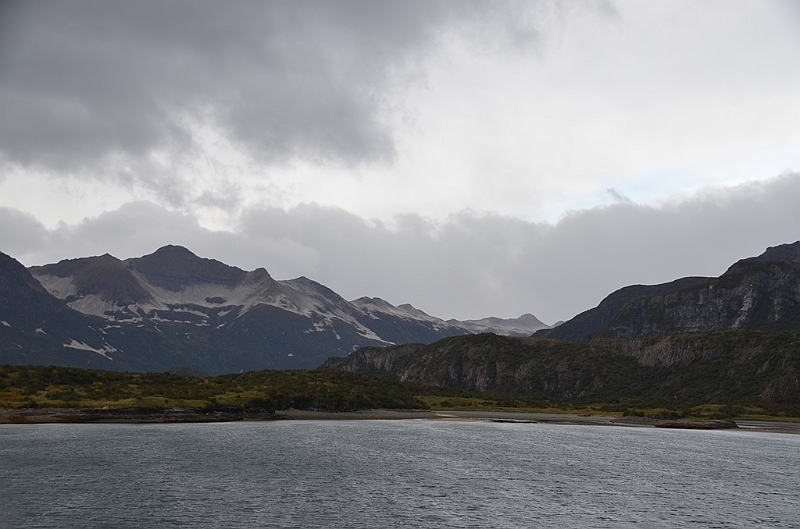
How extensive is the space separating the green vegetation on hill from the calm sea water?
24901 millimetres

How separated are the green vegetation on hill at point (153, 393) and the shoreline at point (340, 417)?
120 inches

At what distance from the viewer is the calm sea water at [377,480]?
2057 inches

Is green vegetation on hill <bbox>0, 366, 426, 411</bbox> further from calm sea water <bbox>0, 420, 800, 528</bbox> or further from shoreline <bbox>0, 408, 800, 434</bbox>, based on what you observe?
calm sea water <bbox>0, 420, 800, 528</bbox>

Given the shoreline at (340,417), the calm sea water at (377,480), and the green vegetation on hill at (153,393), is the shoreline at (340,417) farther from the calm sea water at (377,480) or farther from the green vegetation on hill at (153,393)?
the calm sea water at (377,480)

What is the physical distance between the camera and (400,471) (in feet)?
253

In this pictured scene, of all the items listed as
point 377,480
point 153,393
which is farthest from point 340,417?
point 377,480

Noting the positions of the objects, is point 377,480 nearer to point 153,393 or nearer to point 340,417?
point 340,417

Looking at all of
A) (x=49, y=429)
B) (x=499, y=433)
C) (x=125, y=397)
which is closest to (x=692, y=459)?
(x=499, y=433)

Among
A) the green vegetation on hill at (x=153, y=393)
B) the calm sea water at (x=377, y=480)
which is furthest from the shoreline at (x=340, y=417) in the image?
the calm sea water at (x=377, y=480)

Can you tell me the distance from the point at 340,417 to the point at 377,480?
340ft

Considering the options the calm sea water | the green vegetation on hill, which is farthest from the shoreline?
the calm sea water

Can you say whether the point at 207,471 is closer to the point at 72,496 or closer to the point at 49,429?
the point at 72,496

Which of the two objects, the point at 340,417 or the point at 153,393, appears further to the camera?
the point at 340,417

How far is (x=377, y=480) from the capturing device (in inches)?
2771
